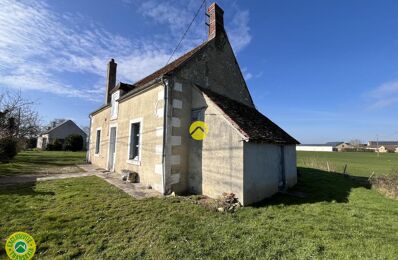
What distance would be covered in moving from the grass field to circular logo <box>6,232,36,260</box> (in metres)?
0.12

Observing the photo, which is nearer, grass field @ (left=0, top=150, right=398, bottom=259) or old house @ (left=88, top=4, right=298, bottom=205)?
grass field @ (left=0, top=150, right=398, bottom=259)

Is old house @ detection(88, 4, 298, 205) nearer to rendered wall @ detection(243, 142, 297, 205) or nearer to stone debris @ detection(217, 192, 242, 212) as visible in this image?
rendered wall @ detection(243, 142, 297, 205)

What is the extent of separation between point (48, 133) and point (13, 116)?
75.5ft

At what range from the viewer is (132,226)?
4.91 m

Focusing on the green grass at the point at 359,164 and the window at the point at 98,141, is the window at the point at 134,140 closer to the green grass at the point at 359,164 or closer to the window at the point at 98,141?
the window at the point at 98,141

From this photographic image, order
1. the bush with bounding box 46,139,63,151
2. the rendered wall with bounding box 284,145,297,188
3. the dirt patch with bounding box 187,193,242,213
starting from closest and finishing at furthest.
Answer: the dirt patch with bounding box 187,193,242,213, the rendered wall with bounding box 284,145,297,188, the bush with bounding box 46,139,63,151

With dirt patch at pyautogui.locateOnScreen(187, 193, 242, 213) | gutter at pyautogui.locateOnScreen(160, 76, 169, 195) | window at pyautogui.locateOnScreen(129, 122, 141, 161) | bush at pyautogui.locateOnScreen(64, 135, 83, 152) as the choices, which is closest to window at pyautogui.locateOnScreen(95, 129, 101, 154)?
window at pyautogui.locateOnScreen(129, 122, 141, 161)

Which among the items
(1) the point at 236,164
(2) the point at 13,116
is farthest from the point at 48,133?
(1) the point at 236,164

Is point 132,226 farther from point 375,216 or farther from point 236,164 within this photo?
point 375,216

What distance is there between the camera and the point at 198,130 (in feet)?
27.6

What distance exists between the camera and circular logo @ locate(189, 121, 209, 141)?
8118 mm

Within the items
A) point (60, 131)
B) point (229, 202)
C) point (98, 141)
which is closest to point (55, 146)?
point (60, 131)

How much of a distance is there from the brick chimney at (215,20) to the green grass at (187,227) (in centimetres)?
865

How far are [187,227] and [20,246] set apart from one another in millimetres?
3356
